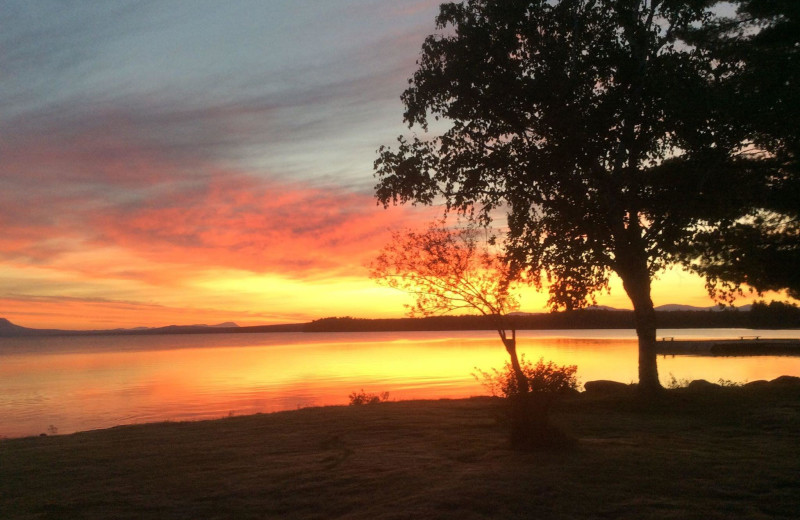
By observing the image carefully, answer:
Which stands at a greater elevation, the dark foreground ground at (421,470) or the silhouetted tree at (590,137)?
the silhouetted tree at (590,137)

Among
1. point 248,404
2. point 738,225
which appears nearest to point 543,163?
point 738,225

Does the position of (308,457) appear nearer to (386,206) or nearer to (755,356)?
(386,206)

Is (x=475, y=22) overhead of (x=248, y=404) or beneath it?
overhead

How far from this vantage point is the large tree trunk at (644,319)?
64.8 ft

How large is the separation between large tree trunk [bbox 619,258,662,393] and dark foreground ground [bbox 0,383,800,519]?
79.2 inches

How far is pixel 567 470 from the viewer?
10.5m

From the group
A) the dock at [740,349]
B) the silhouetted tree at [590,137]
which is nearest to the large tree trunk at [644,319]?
the silhouetted tree at [590,137]

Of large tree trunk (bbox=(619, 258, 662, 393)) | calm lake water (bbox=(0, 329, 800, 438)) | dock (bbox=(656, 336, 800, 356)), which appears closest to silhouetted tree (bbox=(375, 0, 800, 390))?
large tree trunk (bbox=(619, 258, 662, 393))

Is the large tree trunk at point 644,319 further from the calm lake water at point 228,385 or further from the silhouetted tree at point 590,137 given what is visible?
the calm lake water at point 228,385

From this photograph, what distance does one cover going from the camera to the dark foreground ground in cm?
883

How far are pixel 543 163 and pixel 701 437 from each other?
8.74 metres

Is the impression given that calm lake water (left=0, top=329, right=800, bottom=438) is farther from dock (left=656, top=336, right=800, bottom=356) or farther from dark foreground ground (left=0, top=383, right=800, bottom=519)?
dark foreground ground (left=0, top=383, right=800, bottom=519)

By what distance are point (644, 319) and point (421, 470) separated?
38.2 ft

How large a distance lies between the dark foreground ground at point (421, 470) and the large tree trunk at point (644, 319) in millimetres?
2011
